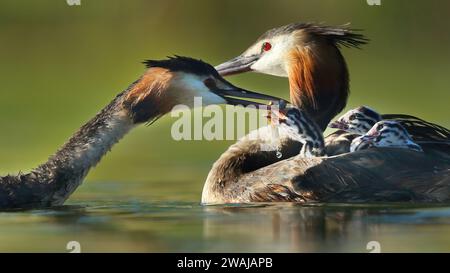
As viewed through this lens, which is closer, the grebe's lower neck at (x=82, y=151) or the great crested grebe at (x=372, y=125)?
the grebe's lower neck at (x=82, y=151)

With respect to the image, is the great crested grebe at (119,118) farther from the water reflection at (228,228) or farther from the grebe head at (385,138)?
the grebe head at (385,138)

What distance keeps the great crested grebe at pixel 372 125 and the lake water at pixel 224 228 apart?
1.02 metres

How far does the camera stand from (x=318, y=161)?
9.56 meters

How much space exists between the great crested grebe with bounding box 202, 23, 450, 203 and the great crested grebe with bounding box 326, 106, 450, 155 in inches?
0.9

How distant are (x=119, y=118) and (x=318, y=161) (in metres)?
1.73

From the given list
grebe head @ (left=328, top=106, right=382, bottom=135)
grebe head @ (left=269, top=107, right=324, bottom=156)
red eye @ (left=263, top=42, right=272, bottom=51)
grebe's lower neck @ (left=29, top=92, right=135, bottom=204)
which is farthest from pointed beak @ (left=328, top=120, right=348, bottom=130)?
grebe's lower neck @ (left=29, top=92, right=135, bottom=204)

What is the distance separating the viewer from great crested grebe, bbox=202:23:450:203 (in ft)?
31.0

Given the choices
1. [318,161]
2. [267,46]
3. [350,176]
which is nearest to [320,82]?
[267,46]

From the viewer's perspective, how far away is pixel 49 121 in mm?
14188

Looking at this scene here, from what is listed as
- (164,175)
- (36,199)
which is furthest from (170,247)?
(164,175)

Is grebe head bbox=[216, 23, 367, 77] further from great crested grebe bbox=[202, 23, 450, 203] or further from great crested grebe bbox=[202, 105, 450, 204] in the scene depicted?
great crested grebe bbox=[202, 105, 450, 204]

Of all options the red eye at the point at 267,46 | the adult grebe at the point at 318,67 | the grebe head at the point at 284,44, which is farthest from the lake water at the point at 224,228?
the red eye at the point at 267,46

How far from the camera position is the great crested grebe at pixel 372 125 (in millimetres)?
10117

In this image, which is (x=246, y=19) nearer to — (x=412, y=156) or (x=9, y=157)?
(x=9, y=157)
